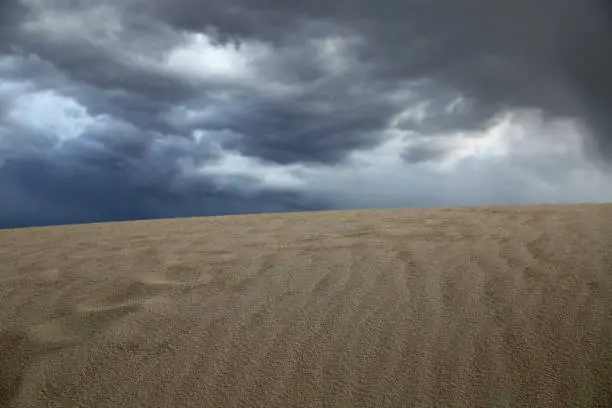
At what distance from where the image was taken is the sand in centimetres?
230

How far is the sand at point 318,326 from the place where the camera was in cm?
230

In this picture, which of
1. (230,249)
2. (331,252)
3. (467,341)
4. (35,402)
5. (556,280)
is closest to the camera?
(35,402)

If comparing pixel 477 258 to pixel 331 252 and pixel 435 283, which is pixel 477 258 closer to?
pixel 435 283

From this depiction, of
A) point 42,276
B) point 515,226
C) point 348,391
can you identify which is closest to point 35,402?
point 348,391

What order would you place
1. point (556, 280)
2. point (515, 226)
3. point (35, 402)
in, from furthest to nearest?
1. point (515, 226)
2. point (556, 280)
3. point (35, 402)

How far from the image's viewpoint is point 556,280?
3484 millimetres

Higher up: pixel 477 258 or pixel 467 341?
pixel 477 258

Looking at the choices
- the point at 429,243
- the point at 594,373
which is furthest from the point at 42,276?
the point at 594,373

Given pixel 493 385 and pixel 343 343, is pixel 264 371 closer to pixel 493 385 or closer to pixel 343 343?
pixel 343 343

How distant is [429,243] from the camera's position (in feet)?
15.8

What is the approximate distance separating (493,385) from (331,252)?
243 centimetres

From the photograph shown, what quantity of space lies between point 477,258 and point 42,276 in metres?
3.70

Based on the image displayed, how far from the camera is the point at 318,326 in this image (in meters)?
2.90

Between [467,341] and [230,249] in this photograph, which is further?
[230,249]
